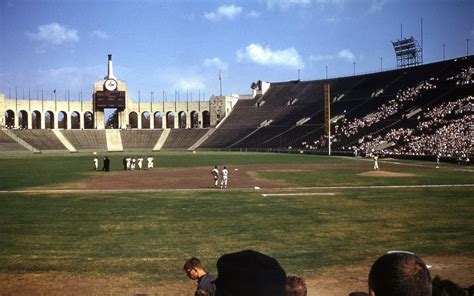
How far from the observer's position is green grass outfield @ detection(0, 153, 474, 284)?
12609mm

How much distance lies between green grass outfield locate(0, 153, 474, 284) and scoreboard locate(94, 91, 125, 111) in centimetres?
9192

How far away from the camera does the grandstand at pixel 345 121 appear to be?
2660 inches

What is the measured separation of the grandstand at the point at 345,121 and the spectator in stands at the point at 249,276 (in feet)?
181

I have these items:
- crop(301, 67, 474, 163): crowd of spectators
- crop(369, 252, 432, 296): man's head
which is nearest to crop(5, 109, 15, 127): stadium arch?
crop(301, 67, 474, 163): crowd of spectators

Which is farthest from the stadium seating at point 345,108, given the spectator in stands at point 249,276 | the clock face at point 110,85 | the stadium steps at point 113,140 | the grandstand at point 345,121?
the spectator in stands at point 249,276

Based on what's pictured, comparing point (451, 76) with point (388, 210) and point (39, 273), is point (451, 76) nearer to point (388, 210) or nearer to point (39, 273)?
point (388, 210)

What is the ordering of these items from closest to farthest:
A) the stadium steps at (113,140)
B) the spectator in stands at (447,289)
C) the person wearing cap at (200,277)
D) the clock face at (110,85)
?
1. the spectator in stands at (447,289)
2. the person wearing cap at (200,277)
3. the stadium steps at (113,140)
4. the clock face at (110,85)

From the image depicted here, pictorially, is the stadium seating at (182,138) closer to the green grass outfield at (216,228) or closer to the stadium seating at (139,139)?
the stadium seating at (139,139)

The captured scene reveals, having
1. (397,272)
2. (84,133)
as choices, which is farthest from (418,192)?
(84,133)

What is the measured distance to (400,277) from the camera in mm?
3332

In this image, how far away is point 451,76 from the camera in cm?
8138

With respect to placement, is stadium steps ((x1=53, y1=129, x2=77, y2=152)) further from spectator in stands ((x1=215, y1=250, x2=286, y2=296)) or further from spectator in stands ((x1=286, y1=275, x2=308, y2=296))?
spectator in stands ((x1=215, y1=250, x2=286, y2=296))

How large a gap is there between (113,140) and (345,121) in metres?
58.0

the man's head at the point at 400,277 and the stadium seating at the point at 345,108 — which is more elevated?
the stadium seating at the point at 345,108
